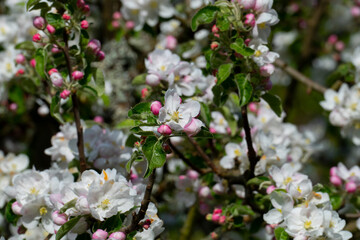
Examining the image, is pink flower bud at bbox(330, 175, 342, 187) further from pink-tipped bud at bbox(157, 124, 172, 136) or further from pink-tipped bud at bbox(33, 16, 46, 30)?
pink-tipped bud at bbox(33, 16, 46, 30)

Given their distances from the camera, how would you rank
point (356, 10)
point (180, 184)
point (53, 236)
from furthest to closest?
point (356, 10) → point (180, 184) → point (53, 236)

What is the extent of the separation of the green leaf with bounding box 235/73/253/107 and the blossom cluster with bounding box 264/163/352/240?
0.91 feet

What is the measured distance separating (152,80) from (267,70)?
0.37m

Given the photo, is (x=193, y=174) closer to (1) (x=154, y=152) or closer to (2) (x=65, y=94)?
(2) (x=65, y=94)

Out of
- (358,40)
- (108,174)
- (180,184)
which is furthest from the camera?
(358,40)

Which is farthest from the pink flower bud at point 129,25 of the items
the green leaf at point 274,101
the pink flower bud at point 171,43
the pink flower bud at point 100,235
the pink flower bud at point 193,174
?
the pink flower bud at point 100,235

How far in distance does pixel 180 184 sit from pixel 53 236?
66 cm

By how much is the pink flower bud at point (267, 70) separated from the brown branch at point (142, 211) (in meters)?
0.48

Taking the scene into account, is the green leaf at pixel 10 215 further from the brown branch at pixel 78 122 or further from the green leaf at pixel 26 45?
the green leaf at pixel 26 45

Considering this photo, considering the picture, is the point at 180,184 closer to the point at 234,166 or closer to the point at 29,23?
the point at 234,166

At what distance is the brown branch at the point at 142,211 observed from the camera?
1.34 metres

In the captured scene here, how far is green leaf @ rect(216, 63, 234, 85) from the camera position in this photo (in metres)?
1.50

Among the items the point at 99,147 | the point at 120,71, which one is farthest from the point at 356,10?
the point at 99,147

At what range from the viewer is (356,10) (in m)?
3.69
